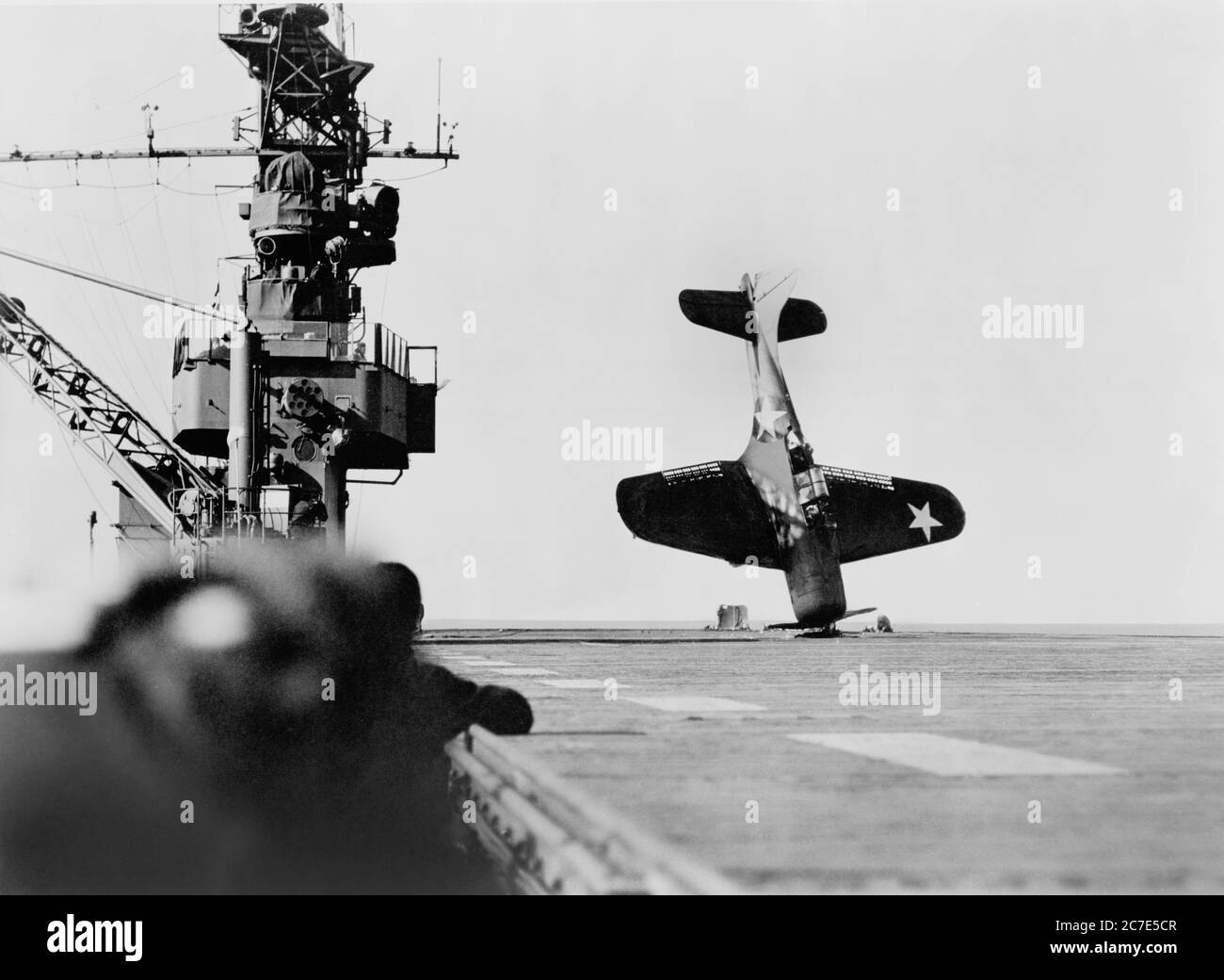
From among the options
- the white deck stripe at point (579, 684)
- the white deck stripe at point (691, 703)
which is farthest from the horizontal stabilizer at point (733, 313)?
the white deck stripe at point (691, 703)

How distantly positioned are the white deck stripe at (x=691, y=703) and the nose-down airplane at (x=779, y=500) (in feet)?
93.7

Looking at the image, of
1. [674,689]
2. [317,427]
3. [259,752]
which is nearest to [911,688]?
[674,689]

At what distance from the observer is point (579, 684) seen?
68.6 ft

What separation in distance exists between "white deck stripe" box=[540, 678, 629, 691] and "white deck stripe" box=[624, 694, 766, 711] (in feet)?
5.85

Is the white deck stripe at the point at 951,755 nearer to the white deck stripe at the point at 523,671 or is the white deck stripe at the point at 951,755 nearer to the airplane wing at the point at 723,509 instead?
the white deck stripe at the point at 523,671

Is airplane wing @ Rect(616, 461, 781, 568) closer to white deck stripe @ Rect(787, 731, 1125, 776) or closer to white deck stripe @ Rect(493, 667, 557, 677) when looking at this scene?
white deck stripe @ Rect(493, 667, 557, 677)

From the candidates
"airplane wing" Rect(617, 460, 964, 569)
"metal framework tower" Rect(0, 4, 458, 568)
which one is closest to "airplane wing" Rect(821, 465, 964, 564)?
"airplane wing" Rect(617, 460, 964, 569)

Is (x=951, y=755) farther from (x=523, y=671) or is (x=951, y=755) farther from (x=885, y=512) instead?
(x=885, y=512)

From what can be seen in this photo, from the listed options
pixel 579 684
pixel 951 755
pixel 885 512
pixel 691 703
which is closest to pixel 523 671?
pixel 579 684

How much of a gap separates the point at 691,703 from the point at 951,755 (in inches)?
248

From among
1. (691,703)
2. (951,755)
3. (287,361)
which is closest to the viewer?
(951,755)

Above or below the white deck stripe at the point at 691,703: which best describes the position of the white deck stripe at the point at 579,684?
below

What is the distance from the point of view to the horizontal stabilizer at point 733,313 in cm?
5409
